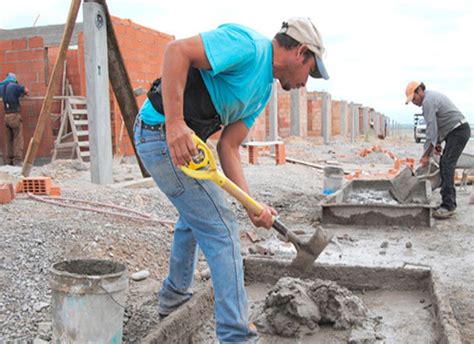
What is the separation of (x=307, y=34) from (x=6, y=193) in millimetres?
3702

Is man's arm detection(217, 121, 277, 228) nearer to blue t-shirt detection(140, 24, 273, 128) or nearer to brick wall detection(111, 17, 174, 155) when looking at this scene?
blue t-shirt detection(140, 24, 273, 128)

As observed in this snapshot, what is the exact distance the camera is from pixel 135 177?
7.92m

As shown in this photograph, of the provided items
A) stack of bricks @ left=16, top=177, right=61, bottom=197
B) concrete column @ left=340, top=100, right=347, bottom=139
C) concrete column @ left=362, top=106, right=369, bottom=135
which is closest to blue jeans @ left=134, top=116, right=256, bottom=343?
stack of bricks @ left=16, top=177, right=61, bottom=197

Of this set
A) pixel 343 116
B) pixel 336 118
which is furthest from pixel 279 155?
pixel 336 118

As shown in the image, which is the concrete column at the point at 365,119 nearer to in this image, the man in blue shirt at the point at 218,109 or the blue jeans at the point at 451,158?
the blue jeans at the point at 451,158

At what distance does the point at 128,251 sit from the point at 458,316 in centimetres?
242

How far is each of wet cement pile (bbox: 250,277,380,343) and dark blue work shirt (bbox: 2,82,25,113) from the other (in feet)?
28.2

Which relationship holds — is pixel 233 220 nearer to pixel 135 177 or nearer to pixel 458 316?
pixel 458 316

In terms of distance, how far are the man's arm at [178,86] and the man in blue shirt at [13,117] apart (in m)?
8.96

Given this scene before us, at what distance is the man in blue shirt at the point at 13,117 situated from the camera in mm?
10117

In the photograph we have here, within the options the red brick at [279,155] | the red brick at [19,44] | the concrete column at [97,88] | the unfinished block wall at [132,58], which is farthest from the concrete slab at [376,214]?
the red brick at [19,44]

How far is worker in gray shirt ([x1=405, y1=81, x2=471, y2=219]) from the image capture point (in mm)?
6461

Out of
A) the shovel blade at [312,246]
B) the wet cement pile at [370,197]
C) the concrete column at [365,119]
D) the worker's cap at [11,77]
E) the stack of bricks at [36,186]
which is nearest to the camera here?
the shovel blade at [312,246]

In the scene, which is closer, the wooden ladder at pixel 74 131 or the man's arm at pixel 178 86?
the man's arm at pixel 178 86
